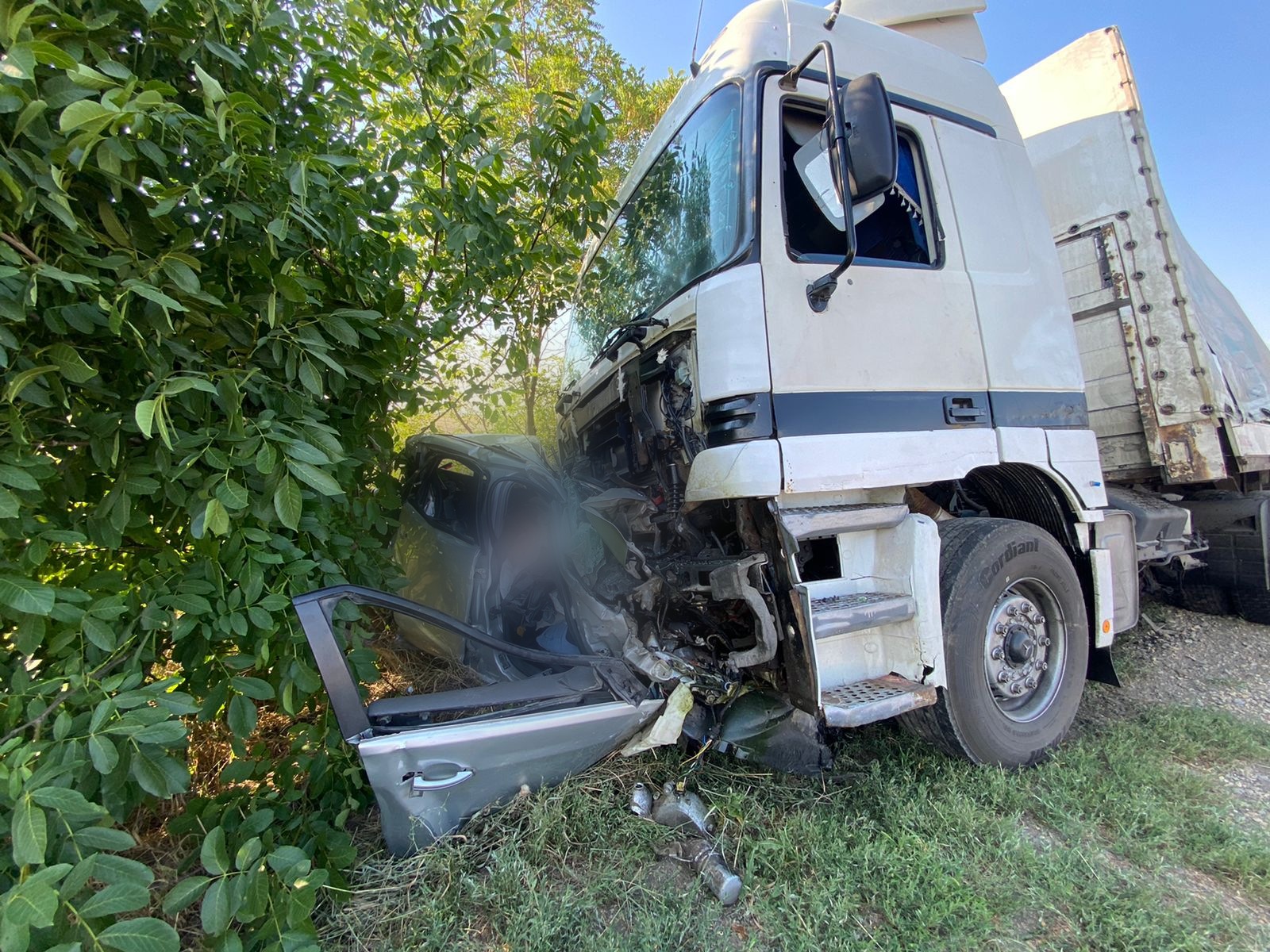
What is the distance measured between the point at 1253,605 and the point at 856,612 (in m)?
4.69

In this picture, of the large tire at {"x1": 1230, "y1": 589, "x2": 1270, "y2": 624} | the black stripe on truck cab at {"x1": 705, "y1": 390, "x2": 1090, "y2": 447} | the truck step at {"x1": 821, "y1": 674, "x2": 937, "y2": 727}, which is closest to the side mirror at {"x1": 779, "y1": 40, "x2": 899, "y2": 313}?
the black stripe on truck cab at {"x1": 705, "y1": 390, "x2": 1090, "y2": 447}

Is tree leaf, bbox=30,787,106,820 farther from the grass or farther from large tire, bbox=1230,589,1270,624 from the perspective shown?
large tire, bbox=1230,589,1270,624

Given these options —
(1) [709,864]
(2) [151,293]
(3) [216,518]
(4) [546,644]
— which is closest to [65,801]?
(3) [216,518]

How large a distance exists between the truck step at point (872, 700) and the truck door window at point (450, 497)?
206cm

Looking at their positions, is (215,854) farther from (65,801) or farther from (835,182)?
(835,182)

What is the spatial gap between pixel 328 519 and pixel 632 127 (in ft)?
28.2

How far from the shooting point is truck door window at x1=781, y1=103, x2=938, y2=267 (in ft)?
8.10

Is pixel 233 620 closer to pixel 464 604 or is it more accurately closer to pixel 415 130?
pixel 464 604

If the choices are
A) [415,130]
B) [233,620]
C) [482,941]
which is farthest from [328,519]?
[415,130]

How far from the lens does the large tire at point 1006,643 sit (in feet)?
8.12

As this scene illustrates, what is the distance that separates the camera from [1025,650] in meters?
2.73

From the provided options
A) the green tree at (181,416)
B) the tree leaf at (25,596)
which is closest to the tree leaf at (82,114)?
the green tree at (181,416)

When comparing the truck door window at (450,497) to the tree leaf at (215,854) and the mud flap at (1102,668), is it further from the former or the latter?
the mud flap at (1102,668)

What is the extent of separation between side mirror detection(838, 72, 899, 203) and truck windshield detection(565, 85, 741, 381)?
43 centimetres
